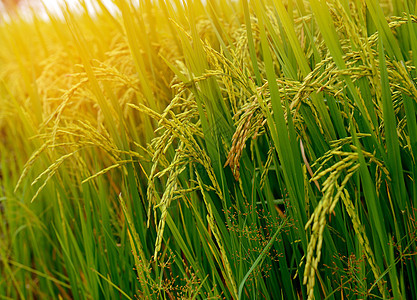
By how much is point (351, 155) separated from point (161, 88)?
96 cm

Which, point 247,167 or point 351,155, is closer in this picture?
point 351,155

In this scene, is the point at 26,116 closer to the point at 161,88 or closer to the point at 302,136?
the point at 161,88

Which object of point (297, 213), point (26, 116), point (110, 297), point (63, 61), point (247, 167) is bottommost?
point (110, 297)

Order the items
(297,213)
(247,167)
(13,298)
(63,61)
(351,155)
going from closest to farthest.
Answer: (351,155) < (297,213) < (247,167) < (13,298) < (63,61)

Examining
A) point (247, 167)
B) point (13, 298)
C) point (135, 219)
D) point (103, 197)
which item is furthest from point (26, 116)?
point (247, 167)

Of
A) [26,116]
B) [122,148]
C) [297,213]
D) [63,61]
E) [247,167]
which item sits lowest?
[297,213]

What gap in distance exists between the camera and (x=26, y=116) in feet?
5.40

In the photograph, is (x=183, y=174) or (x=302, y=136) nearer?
(x=302, y=136)

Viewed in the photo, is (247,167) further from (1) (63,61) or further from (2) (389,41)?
(1) (63,61)

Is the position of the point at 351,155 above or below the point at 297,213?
above

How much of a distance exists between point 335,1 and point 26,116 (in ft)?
4.33

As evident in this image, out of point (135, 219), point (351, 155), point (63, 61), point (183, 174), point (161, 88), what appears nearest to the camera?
point (351, 155)

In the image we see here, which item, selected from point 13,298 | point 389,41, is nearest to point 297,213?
point 389,41

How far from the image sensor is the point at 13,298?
1.75 metres
